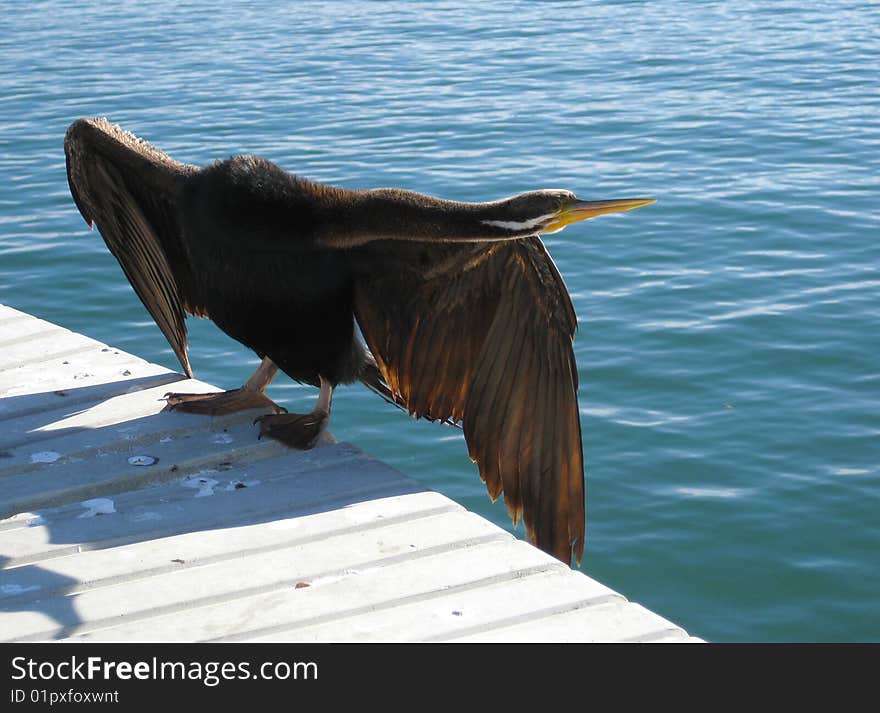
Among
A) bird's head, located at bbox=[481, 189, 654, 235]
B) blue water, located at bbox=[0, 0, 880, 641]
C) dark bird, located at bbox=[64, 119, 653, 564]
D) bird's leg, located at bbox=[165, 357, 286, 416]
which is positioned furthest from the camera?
blue water, located at bbox=[0, 0, 880, 641]

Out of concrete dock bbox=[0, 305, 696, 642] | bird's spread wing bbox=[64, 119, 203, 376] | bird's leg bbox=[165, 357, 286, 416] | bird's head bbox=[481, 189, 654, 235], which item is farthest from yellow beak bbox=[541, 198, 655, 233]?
bird's spread wing bbox=[64, 119, 203, 376]

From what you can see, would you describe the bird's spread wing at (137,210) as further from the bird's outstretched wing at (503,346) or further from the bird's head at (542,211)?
the bird's head at (542,211)

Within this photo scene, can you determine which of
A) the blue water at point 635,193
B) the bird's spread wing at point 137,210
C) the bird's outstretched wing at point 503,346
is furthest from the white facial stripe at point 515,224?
the blue water at point 635,193

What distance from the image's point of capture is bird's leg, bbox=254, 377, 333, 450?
4.41 m

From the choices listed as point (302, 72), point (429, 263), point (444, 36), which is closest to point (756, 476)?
point (429, 263)

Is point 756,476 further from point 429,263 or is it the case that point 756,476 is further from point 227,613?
point 227,613

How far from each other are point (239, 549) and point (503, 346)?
3.79ft

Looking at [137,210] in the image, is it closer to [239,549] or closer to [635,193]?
[239,549]

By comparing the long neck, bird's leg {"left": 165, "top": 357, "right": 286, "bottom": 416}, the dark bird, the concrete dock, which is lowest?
the concrete dock

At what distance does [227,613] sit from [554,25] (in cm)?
1357

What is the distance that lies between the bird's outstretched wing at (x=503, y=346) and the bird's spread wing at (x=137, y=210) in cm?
79

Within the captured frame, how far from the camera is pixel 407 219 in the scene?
432 cm

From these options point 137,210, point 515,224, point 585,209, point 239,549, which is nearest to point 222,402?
point 137,210

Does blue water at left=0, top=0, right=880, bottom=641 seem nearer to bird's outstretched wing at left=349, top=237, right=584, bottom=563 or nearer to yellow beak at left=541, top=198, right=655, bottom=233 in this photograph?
bird's outstretched wing at left=349, top=237, right=584, bottom=563
